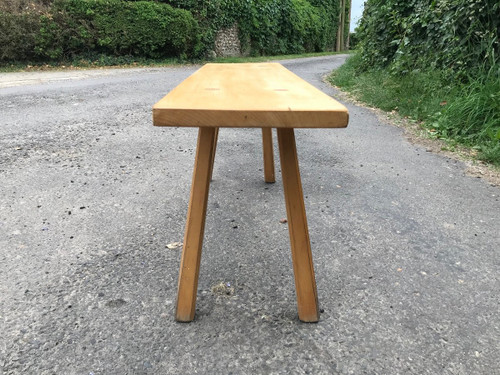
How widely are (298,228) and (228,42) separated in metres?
15.2

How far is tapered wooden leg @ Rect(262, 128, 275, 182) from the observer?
102 inches

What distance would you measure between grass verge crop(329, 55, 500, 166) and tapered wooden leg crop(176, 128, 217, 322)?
2.73 m

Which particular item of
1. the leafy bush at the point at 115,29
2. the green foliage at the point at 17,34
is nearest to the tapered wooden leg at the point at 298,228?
the green foliage at the point at 17,34

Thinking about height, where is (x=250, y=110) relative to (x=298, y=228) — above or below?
above

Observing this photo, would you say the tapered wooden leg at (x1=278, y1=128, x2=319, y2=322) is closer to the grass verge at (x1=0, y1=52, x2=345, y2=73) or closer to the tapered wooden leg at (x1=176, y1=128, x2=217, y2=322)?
the tapered wooden leg at (x1=176, y1=128, x2=217, y2=322)

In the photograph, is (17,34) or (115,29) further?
(115,29)

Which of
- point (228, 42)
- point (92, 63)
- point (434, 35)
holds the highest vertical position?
point (434, 35)

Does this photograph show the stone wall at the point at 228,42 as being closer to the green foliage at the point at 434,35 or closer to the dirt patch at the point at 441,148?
the green foliage at the point at 434,35

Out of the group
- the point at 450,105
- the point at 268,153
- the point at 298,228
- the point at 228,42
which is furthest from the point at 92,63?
the point at 298,228

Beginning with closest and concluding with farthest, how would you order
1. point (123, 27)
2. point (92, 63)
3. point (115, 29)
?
point (92, 63) → point (115, 29) → point (123, 27)

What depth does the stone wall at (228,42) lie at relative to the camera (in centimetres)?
1503

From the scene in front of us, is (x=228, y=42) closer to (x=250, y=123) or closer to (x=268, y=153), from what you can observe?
(x=268, y=153)

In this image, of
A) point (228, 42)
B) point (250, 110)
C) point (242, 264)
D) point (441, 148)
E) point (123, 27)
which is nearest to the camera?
point (250, 110)

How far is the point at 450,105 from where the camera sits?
415 centimetres
